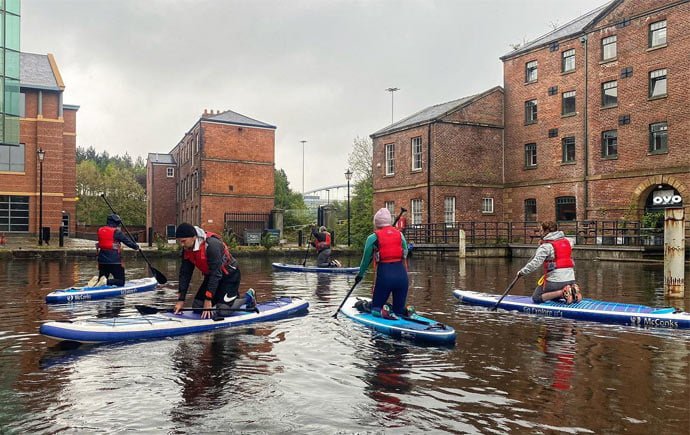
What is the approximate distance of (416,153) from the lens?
38.4 metres

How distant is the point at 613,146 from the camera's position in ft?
105

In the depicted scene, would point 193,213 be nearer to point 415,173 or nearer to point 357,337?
point 415,173

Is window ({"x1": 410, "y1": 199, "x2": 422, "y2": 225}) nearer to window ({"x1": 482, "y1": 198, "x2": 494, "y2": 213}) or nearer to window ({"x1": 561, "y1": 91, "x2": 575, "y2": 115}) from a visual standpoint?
window ({"x1": 482, "y1": 198, "x2": 494, "y2": 213})

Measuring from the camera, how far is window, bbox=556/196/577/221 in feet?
111

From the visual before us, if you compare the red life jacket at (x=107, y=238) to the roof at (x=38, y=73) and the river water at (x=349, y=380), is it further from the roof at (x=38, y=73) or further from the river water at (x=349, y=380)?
the roof at (x=38, y=73)

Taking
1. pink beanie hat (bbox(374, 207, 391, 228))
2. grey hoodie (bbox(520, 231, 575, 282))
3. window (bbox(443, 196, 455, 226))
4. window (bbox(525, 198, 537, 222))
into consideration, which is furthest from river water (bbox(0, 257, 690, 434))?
window (bbox(525, 198, 537, 222))

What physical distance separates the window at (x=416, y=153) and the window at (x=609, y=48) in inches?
455

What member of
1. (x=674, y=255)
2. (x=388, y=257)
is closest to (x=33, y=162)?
(x=388, y=257)

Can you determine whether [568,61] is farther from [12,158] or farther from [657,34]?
[12,158]

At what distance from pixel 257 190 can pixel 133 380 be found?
40453mm

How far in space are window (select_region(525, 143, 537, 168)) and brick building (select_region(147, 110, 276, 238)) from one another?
1998 cm

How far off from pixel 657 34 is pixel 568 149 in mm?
7565

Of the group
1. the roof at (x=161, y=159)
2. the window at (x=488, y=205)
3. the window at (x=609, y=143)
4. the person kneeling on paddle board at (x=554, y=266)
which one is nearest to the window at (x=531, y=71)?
the window at (x=609, y=143)

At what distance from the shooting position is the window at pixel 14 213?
39.0m
